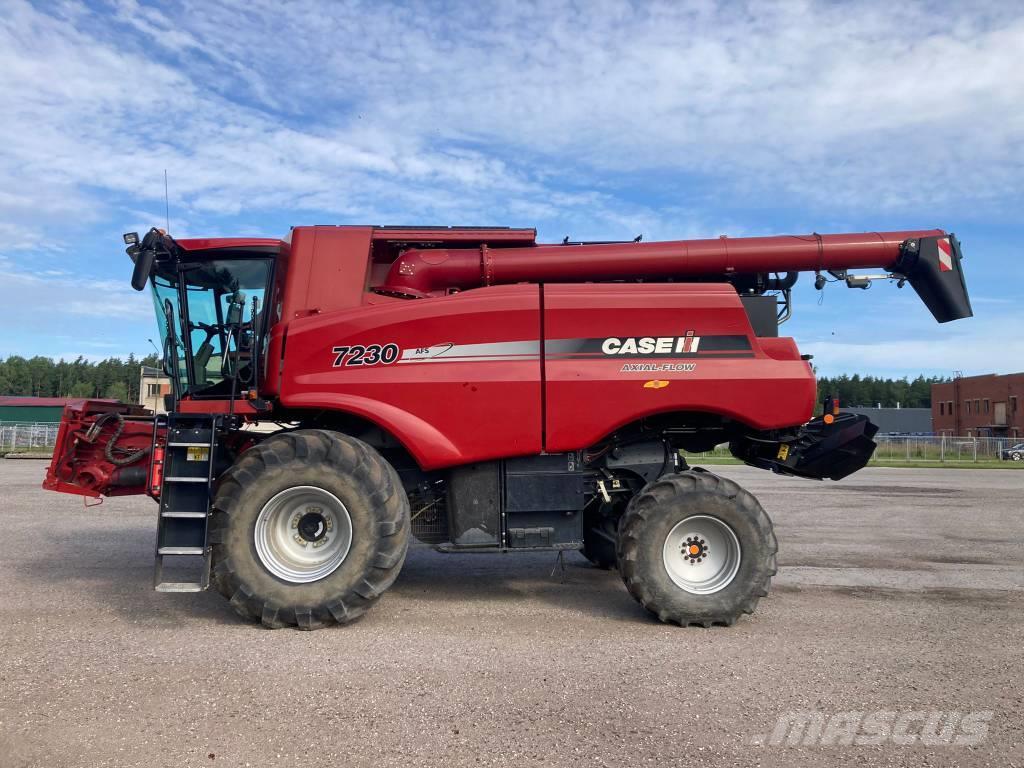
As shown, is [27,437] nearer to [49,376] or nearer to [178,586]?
[178,586]

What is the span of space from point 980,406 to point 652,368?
6976 centimetres

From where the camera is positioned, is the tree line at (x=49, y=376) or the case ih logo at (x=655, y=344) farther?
the tree line at (x=49, y=376)

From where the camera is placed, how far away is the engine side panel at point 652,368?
6.27 metres

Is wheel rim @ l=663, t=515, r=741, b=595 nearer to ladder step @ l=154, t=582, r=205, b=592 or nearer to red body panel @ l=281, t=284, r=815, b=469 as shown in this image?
red body panel @ l=281, t=284, r=815, b=469

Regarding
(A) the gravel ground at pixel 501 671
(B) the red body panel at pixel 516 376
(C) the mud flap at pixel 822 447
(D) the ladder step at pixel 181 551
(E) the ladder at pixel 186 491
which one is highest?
(B) the red body panel at pixel 516 376

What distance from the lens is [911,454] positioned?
118ft

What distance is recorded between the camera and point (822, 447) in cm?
692

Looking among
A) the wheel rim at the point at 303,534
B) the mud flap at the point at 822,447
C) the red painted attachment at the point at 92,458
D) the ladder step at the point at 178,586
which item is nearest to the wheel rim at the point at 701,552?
the mud flap at the point at 822,447

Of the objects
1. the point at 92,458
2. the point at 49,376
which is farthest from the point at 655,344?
the point at 49,376

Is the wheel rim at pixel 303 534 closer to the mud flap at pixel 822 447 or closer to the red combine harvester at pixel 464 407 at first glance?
the red combine harvester at pixel 464 407

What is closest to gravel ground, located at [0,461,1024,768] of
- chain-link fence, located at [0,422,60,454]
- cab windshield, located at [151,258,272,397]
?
cab windshield, located at [151,258,272,397]

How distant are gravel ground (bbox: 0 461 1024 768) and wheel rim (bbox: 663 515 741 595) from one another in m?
0.44

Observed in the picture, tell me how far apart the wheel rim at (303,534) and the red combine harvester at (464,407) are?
2 centimetres

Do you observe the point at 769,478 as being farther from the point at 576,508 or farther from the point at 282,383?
the point at 282,383
